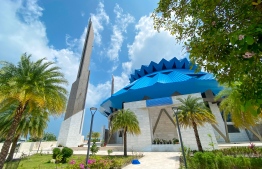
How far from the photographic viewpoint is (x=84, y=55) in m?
42.4

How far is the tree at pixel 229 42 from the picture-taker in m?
2.69

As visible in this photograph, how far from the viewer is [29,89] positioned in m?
10.4

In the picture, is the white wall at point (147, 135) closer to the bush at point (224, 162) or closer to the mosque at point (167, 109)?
the mosque at point (167, 109)

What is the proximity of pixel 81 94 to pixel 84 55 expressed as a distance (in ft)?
40.6

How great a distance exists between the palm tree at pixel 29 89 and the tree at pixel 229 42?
418 inches

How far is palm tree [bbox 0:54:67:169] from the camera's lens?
982 centimetres

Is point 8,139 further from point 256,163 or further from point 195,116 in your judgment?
point 195,116

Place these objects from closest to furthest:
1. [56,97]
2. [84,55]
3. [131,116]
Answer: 1. [56,97]
2. [131,116]
3. [84,55]

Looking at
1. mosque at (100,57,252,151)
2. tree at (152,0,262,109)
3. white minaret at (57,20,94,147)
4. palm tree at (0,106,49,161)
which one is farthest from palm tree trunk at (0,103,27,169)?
white minaret at (57,20,94,147)

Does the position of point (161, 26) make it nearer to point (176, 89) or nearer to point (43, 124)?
point (43, 124)

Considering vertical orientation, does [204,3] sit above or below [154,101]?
below

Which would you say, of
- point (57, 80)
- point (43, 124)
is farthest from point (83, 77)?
point (57, 80)

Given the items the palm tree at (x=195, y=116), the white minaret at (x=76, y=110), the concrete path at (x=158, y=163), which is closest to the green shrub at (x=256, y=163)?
the concrete path at (x=158, y=163)

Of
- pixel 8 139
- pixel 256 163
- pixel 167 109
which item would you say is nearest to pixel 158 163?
pixel 256 163
